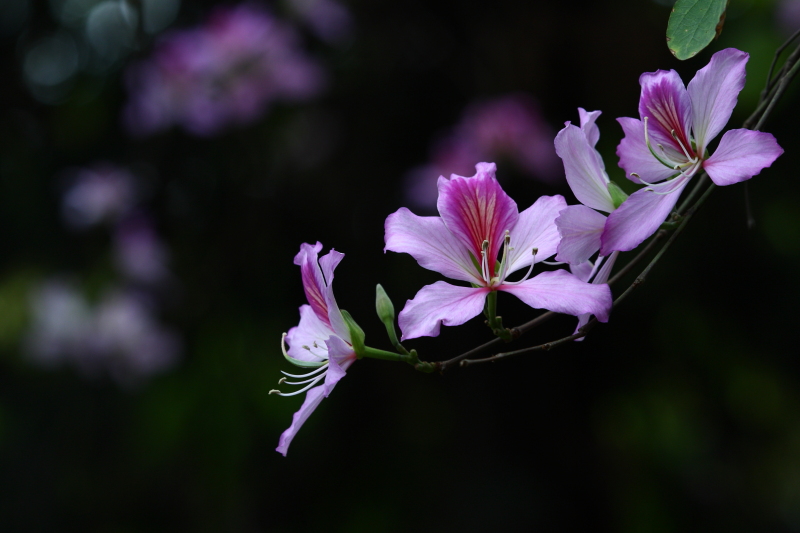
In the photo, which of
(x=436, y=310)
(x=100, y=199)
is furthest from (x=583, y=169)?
(x=100, y=199)

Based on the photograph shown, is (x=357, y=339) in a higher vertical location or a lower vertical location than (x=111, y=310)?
higher

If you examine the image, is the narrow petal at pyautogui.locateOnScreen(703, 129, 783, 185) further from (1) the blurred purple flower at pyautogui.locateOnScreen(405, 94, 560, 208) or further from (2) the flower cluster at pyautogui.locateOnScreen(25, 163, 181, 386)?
(2) the flower cluster at pyautogui.locateOnScreen(25, 163, 181, 386)

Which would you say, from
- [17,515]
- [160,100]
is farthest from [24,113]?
[17,515]

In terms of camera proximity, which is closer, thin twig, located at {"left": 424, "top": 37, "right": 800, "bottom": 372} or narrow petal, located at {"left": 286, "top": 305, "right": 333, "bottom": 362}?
thin twig, located at {"left": 424, "top": 37, "right": 800, "bottom": 372}

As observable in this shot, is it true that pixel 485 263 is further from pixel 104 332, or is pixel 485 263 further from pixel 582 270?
pixel 104 332

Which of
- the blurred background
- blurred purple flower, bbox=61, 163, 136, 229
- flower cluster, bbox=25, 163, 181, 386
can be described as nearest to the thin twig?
the blurred background

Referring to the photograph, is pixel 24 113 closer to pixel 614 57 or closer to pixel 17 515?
pixel 17 515
